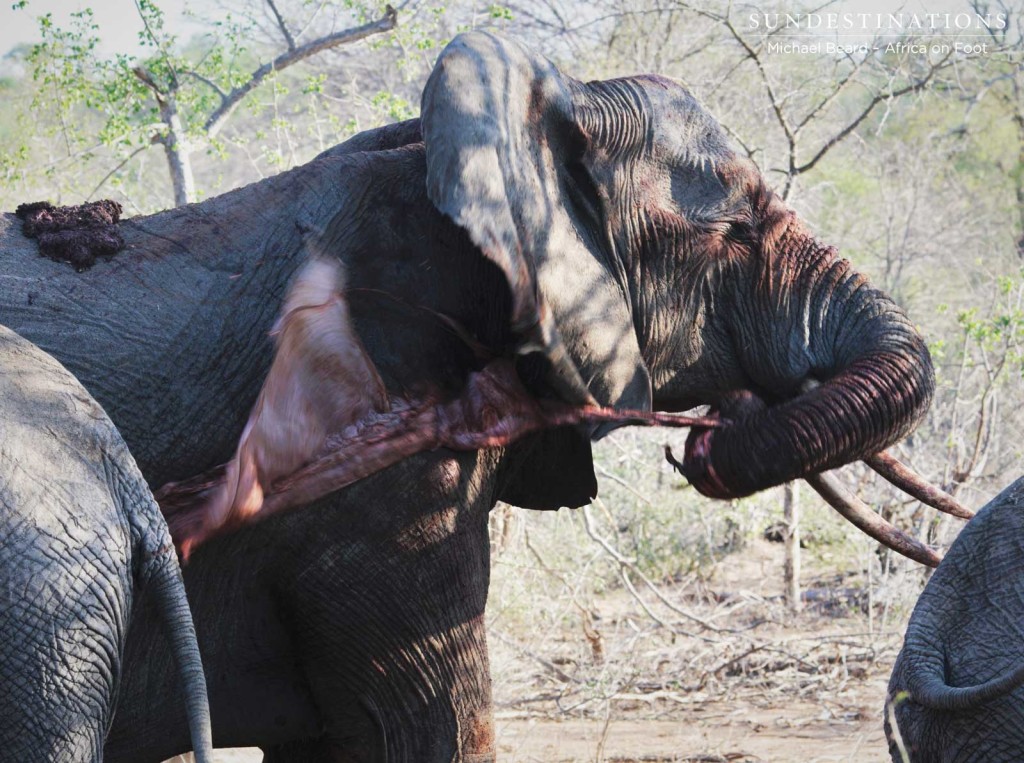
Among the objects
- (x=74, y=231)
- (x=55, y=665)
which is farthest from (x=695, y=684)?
(x=55, y=665)

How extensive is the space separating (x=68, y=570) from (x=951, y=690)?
1.75 meters

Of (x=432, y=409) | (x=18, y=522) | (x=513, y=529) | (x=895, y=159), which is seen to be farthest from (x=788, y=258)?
(x=895, y=159)

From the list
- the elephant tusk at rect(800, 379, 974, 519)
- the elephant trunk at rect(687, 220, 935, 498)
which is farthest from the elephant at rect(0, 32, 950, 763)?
the elephant tusk at rect(800, 379, 974, 519)

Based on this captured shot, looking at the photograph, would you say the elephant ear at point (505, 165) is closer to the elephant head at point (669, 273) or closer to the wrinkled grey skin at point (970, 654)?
the elephant head at point (669, 273)

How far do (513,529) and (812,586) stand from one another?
6.04 ft

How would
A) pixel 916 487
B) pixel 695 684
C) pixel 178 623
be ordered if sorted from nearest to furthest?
pixel 178 623
pixel 916 487
pixel 695 684

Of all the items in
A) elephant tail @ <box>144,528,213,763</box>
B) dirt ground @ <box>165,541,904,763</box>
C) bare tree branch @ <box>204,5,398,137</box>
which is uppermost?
bare tree branch @ <box>204,5,398,137</box>

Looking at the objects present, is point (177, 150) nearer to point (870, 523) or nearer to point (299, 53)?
point (299, 53)

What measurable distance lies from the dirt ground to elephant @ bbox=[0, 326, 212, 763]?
2.94 metres

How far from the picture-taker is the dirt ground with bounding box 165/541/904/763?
5281 millimetres

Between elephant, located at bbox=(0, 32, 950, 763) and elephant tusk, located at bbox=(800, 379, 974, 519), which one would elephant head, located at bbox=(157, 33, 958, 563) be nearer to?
elephant, located at bbox=(0, 32, 950, 763)

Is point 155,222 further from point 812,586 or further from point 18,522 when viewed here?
point 812,586

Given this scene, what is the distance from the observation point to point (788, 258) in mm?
3621

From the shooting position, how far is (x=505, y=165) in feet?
10.1
